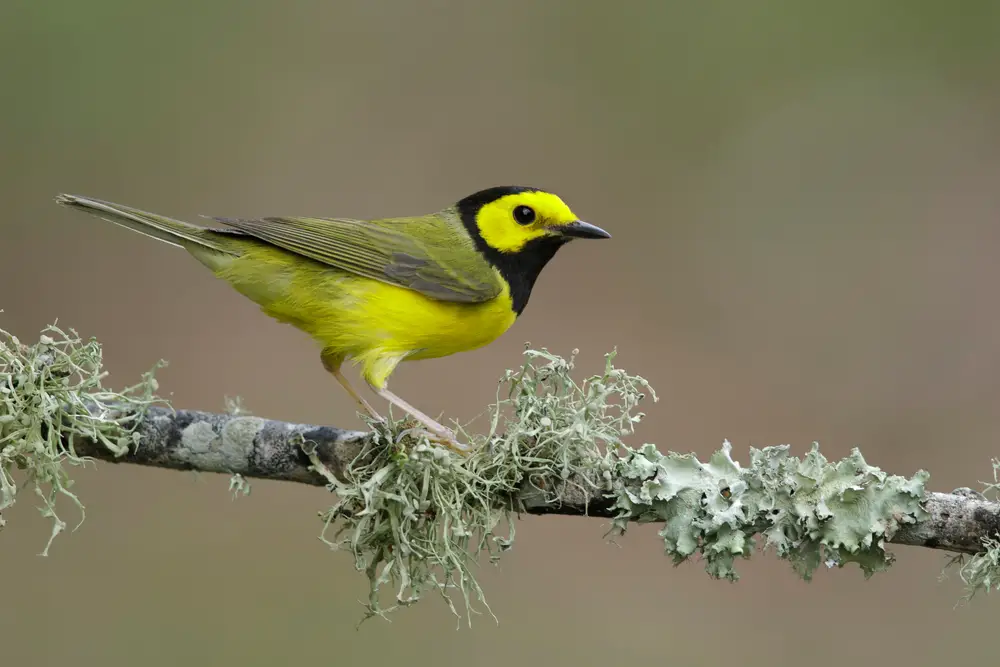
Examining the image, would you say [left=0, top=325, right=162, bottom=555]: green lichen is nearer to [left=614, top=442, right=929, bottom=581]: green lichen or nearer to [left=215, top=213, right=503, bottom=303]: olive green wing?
[left=215, top=213, right=503, bottom=303]: olive green wing

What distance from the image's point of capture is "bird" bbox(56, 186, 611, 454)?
3537 millimetres

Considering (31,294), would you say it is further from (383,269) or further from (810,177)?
(810,177)

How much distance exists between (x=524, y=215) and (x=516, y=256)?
153 millimetres

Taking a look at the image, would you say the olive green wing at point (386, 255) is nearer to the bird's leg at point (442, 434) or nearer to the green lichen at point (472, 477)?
the bird's leg at point (442, 434)

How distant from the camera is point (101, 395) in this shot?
9.14ft

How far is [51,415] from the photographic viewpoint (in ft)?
9.09

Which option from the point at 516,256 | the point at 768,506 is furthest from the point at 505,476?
the point at 516,256

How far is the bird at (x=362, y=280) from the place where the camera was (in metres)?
3.54

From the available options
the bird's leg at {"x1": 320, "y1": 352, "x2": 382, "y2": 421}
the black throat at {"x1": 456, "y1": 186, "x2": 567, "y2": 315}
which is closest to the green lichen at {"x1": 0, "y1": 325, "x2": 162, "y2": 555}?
the bird's leg at {"x1": 320, "y1": 352, "x2": 382, "y2": 421}

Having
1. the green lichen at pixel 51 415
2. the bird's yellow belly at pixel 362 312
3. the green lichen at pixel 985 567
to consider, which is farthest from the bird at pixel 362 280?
the green lichen at pixel 985 567

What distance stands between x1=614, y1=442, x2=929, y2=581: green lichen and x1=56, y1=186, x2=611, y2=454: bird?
3.59 feet

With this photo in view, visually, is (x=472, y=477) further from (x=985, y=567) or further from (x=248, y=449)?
(x=985, y=567)

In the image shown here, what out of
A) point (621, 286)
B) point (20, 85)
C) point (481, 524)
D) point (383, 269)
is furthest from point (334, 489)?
point (20, 85)

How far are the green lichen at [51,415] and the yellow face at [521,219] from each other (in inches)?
60.4
